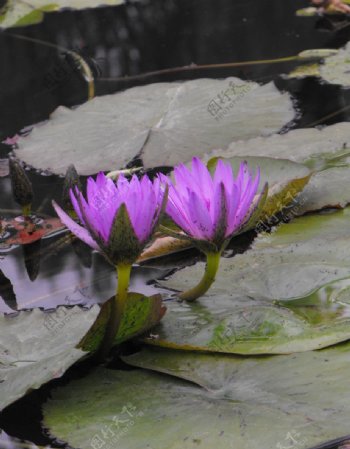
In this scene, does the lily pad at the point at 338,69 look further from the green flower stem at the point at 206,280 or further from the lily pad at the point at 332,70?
the green flower stem at the point at 206,280

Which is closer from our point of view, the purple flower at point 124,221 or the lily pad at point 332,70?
the purple flower at point 124,221

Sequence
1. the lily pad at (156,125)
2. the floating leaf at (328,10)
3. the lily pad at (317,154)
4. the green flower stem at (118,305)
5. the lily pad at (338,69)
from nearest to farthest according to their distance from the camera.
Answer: the green flower stem at (118,305)
the lily pad at (317,154)
the lily pad at (156,125)
the lily pad at (338,69)
the floating leaf at (328,10)

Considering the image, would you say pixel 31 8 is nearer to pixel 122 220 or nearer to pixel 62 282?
pixel 62 282

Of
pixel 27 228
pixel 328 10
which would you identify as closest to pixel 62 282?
pixel 27 228

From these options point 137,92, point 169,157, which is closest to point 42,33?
point 137,92

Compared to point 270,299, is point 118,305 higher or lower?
higher

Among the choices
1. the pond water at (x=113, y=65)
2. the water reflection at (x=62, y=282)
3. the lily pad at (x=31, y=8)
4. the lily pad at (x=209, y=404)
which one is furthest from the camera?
the lily pad at (x=31, y=8)

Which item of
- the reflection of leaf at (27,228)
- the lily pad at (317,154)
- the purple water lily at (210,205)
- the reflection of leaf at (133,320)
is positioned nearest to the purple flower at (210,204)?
the purple water lily at (210,205)
